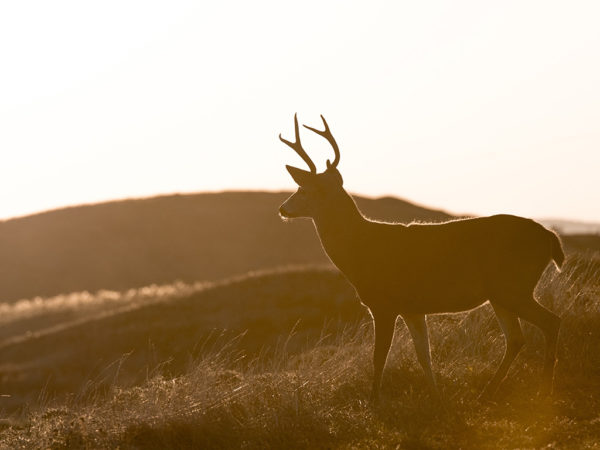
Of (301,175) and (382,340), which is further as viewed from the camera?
(301,175)

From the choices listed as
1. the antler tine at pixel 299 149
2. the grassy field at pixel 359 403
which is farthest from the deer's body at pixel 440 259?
the grassy field at pixel 359 403

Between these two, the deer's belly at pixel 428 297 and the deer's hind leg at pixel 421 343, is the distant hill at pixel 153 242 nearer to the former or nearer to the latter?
the deer's hind leg at pixel 421 343

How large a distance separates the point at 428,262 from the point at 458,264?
32 centimetres

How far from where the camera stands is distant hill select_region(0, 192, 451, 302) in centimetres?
7044

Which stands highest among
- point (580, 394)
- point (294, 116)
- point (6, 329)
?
point (294, 116)

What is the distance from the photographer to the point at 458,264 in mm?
11297

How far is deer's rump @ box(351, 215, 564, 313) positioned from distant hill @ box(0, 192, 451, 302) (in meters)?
58.0

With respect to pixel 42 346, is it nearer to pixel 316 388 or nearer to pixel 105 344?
pixel 105 344

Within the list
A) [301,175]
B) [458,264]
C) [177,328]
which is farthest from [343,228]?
[177,328]

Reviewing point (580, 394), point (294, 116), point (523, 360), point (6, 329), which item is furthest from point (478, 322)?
point (6, 329)

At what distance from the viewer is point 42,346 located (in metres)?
36.0

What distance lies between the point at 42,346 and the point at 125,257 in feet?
123

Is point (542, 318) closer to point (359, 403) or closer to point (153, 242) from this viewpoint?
point (359, 403)

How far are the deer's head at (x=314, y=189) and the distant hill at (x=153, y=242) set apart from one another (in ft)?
189
